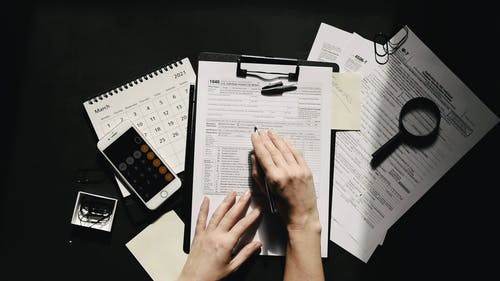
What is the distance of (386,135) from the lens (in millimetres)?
985

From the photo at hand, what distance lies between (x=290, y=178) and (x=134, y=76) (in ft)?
1.40

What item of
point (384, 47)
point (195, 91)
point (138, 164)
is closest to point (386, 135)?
point (384, 47)

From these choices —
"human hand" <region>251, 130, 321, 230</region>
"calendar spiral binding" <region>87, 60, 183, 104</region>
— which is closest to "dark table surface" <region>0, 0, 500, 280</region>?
"calendar spiral binding" <region>87, 60, 183, 104</region>

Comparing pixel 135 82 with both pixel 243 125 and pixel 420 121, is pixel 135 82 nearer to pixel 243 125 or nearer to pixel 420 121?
pixel 243 125

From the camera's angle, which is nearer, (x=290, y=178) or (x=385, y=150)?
(x=290, y=178)

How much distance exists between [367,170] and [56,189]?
0.70 meters

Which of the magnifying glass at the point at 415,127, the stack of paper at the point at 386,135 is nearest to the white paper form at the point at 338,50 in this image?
the stack of paper at the point at 386,135

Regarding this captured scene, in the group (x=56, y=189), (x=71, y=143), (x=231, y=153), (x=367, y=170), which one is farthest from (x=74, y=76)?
(x=367, y=170)

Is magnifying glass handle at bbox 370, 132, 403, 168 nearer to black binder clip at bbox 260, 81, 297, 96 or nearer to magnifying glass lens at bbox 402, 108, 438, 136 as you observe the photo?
magnifying glass lens at bbox 402, 108, 438, 136

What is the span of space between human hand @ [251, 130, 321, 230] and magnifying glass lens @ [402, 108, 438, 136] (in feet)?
0.88

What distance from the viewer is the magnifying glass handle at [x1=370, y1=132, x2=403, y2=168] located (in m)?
0.97

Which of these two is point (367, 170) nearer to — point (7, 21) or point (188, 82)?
point (188, 82)

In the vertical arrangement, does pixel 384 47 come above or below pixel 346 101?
above

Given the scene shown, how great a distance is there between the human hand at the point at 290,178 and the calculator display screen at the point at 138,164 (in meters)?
0.22
